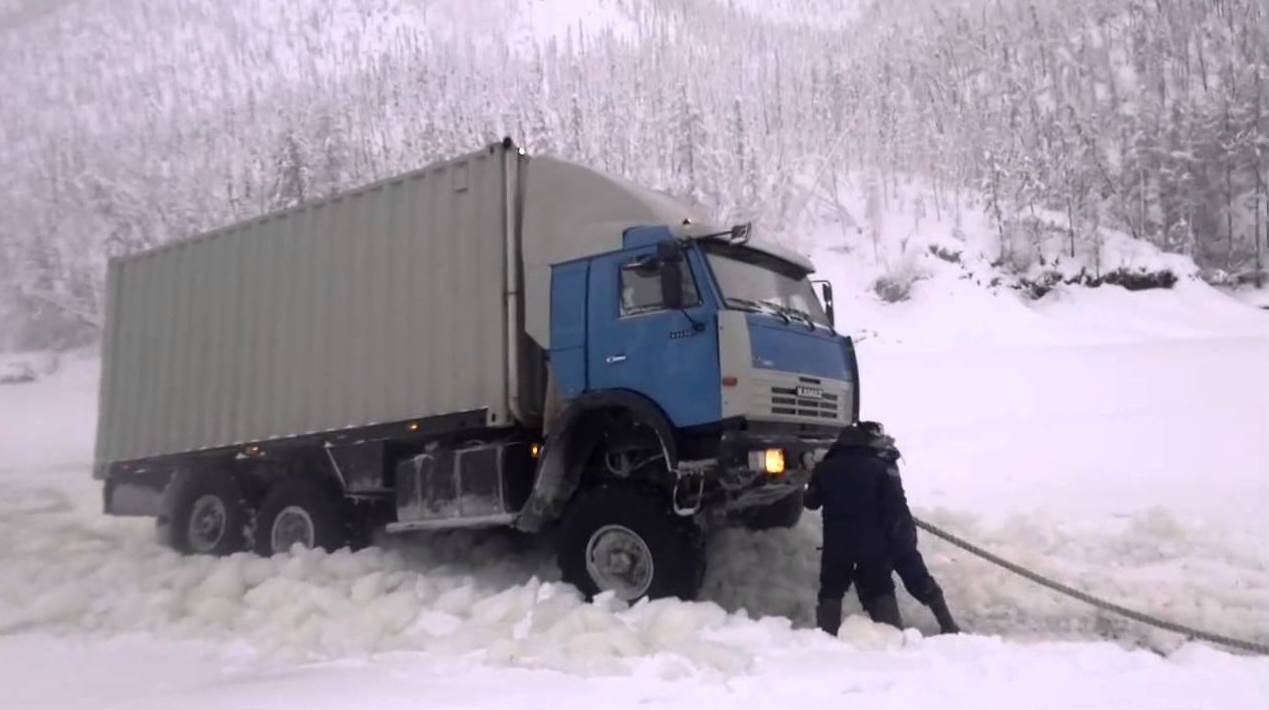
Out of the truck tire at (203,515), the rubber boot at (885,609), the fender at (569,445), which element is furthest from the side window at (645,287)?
the truck tire at (203,515)

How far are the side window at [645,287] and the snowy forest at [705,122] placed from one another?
2863cm

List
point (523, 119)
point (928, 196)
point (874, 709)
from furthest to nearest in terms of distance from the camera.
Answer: point (523, 119) → point (928, 196) → point (874, 709)

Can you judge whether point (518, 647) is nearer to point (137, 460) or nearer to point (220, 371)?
point (220, 371)

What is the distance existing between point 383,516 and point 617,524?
3272 millimetres

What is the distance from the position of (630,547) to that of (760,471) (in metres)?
1.14

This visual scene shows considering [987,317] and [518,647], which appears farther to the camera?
[987,317]

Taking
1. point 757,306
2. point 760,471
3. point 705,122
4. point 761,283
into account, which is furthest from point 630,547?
point 705,122

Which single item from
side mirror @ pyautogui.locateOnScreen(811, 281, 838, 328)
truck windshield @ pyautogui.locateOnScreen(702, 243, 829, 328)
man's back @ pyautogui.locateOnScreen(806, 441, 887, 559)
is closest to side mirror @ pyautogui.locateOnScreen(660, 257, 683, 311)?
truck windshield @ pyautogui.locateOnScreen(702, 243, 829, 328)

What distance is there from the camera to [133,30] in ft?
234

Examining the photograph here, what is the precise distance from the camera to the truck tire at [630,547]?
6020mm

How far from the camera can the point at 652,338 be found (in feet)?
21.0

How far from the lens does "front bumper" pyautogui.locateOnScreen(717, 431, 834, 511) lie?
19.6ft

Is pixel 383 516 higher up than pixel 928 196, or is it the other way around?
pixel 928 196

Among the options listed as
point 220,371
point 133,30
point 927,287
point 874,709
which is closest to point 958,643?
point 874,709
